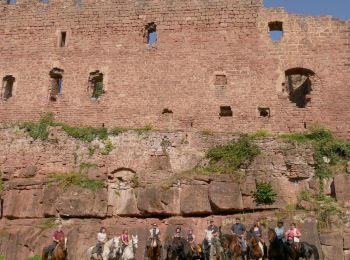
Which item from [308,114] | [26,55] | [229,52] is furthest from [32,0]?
[308,114]

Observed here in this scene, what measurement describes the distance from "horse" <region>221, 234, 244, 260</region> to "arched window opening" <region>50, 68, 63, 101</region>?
36.9 feet

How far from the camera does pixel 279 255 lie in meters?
12.6

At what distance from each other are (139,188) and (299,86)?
34.0 feet

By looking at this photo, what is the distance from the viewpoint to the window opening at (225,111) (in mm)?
19688

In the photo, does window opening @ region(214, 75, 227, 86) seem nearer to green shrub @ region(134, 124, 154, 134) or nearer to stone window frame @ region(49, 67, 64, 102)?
green shrub @ region(134, 124, 154, 134)

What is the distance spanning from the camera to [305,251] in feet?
45.3

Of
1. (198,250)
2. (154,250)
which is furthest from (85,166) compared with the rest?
(198,250)

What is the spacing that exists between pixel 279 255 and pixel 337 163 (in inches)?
250

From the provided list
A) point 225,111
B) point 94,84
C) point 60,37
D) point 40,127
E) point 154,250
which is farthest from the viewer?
point 60,37

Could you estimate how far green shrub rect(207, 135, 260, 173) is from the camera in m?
17.7

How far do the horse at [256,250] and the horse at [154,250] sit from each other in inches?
111

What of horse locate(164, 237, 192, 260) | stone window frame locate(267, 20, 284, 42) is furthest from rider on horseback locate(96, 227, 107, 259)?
stone window frame locate(267, 20, 284, 42)

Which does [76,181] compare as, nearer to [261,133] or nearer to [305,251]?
[261,133]

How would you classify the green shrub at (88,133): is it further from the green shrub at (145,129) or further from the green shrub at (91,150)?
the green shrub at (145,129)
